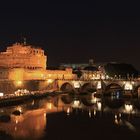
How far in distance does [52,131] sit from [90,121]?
4.55 meters

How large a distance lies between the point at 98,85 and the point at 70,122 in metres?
22.9

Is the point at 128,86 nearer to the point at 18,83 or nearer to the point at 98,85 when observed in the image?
the point at 98,85

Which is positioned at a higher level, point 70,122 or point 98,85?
point 98,85

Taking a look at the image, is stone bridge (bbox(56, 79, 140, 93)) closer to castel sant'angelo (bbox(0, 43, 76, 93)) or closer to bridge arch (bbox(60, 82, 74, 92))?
bridge arch (bbox(60, 82, 74, 92))

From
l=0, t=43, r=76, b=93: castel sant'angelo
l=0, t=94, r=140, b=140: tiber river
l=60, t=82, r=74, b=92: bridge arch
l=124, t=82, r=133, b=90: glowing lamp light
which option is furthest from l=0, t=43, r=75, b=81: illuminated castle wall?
l=0, t=94, r=140, b=140: tiber river

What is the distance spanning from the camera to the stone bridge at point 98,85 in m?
44.0

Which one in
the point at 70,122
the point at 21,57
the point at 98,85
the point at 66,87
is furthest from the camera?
the point at 21,57

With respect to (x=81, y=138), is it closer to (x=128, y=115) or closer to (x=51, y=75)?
(x=128, y=115)

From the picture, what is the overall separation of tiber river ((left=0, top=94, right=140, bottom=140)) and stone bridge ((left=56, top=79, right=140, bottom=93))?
9.72m

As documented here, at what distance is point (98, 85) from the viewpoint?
47.4 metres

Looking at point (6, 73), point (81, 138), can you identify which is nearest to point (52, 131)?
point (81, 138)

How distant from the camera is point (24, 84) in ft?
144

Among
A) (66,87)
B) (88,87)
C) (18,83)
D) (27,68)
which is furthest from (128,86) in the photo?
(27,68)

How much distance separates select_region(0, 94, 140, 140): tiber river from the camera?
68.0ft
